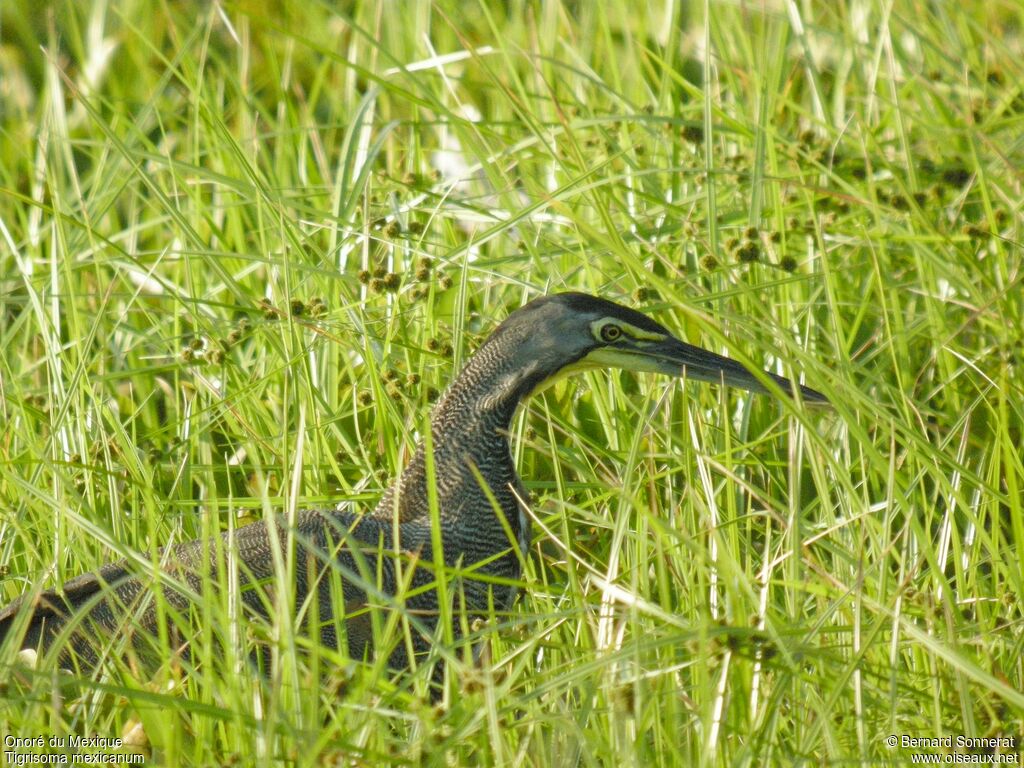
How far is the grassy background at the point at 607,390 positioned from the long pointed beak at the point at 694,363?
13 cm

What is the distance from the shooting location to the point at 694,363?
3785 mm

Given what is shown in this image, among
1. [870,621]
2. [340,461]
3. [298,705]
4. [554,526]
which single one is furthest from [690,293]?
[298,705]

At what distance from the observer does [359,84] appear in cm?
678

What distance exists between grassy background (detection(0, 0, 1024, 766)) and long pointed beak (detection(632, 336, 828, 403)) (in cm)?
13

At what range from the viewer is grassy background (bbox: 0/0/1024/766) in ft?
9.05

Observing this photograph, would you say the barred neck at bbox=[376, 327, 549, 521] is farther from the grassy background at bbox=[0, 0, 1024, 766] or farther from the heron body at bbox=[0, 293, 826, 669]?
the grassy background at bbox=[0, 0, 1024, 766]

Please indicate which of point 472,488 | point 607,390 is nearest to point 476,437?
point 472,488

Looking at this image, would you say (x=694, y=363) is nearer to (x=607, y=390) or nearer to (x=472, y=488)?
(x=607, y=390)

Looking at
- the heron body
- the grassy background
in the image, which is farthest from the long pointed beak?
the grassy background

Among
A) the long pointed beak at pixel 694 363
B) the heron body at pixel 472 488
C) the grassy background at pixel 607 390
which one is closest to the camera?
the grassy background at pixel 607 390

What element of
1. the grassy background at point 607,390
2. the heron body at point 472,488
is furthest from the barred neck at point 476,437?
the grassy background at point 607,390

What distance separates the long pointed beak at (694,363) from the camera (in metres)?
3.78

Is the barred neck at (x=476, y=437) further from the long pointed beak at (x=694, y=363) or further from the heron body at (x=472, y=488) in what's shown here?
the long pointed beak at (x=694, y=363)

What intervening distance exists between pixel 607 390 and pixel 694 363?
49 cm
